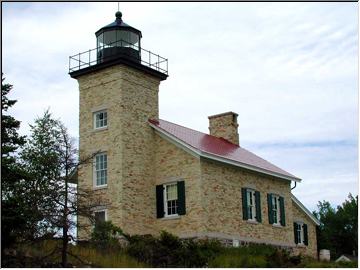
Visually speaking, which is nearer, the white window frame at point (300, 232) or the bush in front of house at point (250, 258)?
the bush in front of house at point (250, 258)

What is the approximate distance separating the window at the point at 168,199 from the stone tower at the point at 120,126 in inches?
13.0

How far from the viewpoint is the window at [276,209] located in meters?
28.6

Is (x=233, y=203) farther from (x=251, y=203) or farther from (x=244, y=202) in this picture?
(x=251, y=203)

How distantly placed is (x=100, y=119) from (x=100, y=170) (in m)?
2.03

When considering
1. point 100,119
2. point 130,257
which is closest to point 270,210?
point 100,119

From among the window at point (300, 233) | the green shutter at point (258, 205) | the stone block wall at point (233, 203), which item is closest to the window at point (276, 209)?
the stone block wall at point (233, 203)

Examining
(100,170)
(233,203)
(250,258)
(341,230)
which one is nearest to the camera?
(250,258)

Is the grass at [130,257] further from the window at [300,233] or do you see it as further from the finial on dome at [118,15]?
the finial on dome at [118,15]

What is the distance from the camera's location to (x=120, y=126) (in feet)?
84.2

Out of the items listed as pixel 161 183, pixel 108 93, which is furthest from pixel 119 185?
pixel 108 93

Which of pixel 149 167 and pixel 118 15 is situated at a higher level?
pixel 118 15

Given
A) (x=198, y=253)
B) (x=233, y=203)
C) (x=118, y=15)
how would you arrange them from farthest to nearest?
→ 1. (x=118, y=15)
2. (x=233, y=203)
3. (x=198, y=253)

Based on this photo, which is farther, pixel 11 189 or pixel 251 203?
pixel 251 203

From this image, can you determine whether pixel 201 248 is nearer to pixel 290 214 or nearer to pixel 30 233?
pixel 30 233
